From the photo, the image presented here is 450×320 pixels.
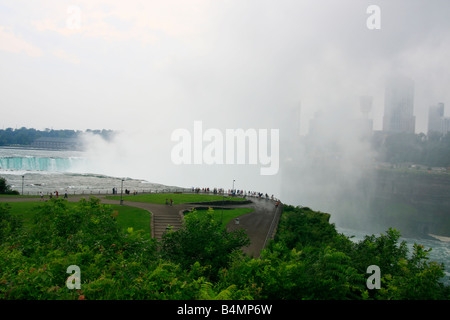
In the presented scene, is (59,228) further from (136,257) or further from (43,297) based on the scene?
(43,297)

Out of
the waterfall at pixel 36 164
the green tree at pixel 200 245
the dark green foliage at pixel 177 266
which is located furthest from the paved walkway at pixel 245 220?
the waterfall at pixel 36 164

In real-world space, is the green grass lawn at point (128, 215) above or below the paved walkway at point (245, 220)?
above

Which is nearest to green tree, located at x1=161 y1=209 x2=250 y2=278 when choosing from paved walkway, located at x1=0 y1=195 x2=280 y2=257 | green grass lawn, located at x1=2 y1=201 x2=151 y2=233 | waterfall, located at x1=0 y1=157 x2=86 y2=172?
paved walkway, located at x1=0 y1=195 x2=280 y2=257

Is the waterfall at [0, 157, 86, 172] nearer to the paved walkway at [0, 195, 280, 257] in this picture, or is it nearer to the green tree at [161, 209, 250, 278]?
the paved walkway at [0, 195, 280, 257]

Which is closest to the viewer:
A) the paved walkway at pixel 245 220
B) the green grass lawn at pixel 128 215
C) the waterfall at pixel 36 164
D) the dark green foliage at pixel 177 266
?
the dark green foliage at pixel 177 266

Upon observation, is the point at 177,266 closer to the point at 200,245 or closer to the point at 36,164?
the point at 200,245

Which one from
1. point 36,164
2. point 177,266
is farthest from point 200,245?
point 36,164

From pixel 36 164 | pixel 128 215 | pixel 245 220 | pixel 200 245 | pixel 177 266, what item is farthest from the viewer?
pixel 36 164

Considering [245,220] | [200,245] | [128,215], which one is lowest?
[245,220]

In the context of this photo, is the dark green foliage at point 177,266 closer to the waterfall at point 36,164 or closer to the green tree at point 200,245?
the green tree at point 200,245

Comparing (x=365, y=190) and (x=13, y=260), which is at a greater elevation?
(x=13, y=260)
